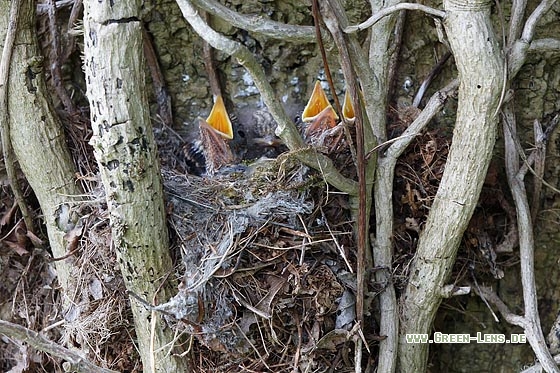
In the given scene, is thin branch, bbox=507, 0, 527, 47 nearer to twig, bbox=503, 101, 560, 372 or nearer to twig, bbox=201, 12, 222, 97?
twig, bbox=503, 101, 560, 372

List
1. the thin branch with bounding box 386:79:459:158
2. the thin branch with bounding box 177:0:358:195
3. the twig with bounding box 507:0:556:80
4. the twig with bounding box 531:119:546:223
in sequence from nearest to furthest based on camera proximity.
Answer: the thin branch with bounding box 177:0:358:195 < the twig with bounding box 507:0:556:80 < the thin branch with bounding box 386:79:459:158 < the twig with bounding box 531:119:546:223

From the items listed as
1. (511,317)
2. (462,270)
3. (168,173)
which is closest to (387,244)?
→ (462,270)

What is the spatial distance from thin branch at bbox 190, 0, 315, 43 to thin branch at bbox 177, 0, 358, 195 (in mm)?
50

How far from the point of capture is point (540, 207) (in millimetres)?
1641

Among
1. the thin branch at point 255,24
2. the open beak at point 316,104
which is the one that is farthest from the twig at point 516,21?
the open beak at point 316,104

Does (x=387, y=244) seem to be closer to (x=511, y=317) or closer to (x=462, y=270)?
(x=462, y=270)

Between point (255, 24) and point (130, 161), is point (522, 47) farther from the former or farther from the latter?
point (130, 161)

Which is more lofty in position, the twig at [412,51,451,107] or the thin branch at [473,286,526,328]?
the twig at [412,51,451,107]

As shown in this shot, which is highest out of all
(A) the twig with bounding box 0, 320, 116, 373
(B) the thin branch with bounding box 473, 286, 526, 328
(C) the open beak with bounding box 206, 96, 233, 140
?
(C) the open beak with bounding box 206, 96, 233, 140

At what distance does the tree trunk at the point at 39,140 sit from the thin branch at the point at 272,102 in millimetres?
419

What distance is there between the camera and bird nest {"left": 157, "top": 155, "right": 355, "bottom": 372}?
1383 mm

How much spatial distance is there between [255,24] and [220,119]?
55 cm

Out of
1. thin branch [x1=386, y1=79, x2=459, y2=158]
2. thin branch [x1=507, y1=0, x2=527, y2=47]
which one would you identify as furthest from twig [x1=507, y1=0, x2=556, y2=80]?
thin branch [x1=386, y1=79, x2=459, y2=158]

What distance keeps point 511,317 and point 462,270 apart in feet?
0.46
